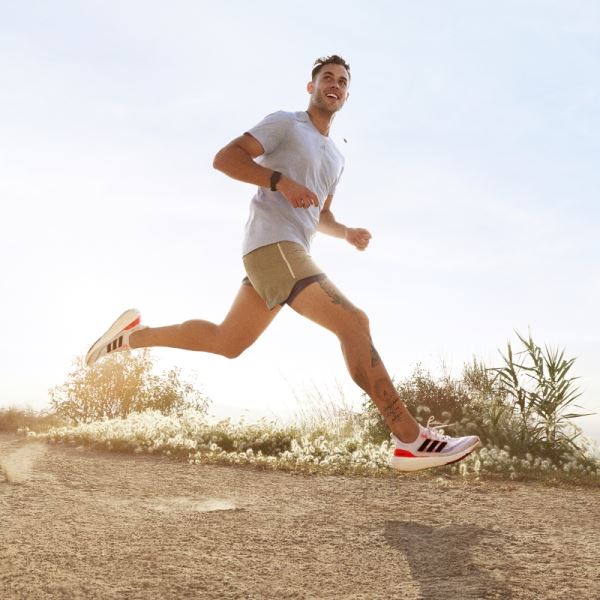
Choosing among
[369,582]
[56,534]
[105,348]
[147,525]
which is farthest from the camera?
[105,348]

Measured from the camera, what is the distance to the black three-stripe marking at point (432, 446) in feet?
13.2

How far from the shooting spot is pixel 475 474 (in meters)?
6.41

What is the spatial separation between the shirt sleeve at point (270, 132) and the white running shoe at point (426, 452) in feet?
6.35

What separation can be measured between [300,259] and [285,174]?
604mm

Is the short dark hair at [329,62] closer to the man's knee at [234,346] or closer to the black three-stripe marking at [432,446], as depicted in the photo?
the man's knee at [234,346]

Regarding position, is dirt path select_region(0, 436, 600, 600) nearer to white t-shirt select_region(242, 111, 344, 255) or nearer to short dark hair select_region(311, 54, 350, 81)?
white t-shirt select_region(242, 111, 344, 255)

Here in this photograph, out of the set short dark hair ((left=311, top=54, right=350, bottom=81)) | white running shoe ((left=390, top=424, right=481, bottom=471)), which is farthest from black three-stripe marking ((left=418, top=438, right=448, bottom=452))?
short dark hair ((left=311, top=54, right=350, bottom=81))

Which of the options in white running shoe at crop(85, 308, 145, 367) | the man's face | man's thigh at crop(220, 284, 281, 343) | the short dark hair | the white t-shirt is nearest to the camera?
the white t-shirt

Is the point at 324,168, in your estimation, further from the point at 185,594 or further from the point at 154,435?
the point at 154,435

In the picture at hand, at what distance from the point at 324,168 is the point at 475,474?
3.34m

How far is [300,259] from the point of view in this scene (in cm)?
416

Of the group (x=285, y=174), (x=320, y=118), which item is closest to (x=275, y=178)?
(x=285, y=174)

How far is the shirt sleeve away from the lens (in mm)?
4379

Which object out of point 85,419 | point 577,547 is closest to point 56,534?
point 577,547
